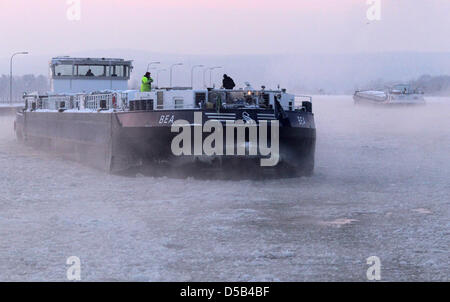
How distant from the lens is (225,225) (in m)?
15.2

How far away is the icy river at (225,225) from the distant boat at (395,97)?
62.9 meters

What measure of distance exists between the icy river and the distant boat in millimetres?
62931

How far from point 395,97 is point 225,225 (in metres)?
78.4

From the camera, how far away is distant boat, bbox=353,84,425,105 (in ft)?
295

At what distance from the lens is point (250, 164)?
75.4ft

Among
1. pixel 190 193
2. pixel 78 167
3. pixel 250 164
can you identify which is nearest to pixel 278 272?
pixel 190 193

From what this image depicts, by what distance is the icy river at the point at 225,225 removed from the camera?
445 inches

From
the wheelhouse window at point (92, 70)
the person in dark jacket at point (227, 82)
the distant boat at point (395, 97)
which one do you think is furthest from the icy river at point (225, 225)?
the distant boat at point (395, 97)

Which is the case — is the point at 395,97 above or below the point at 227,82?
below

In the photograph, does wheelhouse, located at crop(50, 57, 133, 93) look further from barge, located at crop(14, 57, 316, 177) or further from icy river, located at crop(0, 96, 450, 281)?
icy river, located at crop(0, 96, 450, 281)

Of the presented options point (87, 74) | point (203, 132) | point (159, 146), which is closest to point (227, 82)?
point (203, 132)

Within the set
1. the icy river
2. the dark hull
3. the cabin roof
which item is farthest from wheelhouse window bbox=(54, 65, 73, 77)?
the icy river

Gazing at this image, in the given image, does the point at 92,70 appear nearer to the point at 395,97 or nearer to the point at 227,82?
the point at 227,82

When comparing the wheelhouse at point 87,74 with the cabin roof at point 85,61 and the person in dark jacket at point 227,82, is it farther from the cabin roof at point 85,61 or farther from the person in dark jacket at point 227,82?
the person in dark jacket at point 227,82
